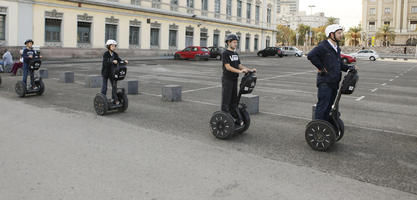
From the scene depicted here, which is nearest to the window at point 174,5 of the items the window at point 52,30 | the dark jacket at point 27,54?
the window at point 52,30

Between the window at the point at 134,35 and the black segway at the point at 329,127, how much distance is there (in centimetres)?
3425

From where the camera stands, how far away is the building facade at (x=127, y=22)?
29.4 metres

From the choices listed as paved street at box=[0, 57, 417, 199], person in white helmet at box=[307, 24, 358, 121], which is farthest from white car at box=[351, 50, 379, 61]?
person in white helmet at box=[307, 24, 358, 121]

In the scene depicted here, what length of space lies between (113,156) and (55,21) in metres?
29.5

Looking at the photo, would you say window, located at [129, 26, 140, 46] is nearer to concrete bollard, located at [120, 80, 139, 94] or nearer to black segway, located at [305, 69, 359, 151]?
concrete bollard, located at [120, 80, 139, 94]

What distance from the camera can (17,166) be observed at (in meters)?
4.97

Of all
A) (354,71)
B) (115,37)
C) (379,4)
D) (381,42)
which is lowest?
(354,71)

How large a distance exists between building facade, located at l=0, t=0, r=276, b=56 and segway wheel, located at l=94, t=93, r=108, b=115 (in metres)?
23.9

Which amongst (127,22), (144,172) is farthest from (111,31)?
(144,172)

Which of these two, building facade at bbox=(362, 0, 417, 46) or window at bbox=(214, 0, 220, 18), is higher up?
building facade at bbox=(362, 0, 417, 46)

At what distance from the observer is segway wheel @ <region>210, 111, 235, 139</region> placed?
6.38m

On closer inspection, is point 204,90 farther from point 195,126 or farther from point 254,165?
point 254,165

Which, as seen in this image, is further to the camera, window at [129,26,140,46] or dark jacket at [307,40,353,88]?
window at [129,26,140,46]

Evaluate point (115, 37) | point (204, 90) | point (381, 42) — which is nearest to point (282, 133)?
point (204, 90)
